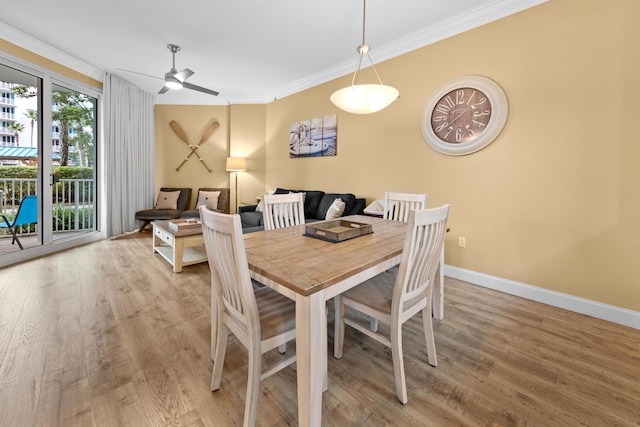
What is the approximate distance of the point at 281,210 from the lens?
2.31 meters

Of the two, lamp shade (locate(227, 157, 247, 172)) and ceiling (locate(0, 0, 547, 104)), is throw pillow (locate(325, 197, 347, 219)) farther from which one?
lamp shade (locate(227, 157, 247, 172))

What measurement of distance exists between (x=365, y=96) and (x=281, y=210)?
111 centimetres

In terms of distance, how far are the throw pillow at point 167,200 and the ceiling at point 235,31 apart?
209 cm

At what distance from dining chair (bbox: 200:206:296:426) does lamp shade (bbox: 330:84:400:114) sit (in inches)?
53.1

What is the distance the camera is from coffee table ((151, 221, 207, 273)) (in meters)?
3.04

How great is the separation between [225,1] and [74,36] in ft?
7.16

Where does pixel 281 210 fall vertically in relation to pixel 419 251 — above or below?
above

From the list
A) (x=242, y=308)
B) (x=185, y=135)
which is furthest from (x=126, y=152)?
(x=242, y=308)

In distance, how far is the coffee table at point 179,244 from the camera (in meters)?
3.04

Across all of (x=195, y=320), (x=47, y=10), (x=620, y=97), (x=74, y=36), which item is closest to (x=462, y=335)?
(x=195, y=320)

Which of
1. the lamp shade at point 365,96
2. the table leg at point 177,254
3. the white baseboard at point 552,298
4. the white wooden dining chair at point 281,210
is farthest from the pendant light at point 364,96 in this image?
the table leg at point 177,254

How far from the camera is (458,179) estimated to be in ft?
9.45

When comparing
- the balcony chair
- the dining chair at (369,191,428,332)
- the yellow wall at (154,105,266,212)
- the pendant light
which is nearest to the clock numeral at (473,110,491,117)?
the dining chair at (369,191,428,332)

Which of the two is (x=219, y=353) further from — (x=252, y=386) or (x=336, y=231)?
(x=336, y=231)
